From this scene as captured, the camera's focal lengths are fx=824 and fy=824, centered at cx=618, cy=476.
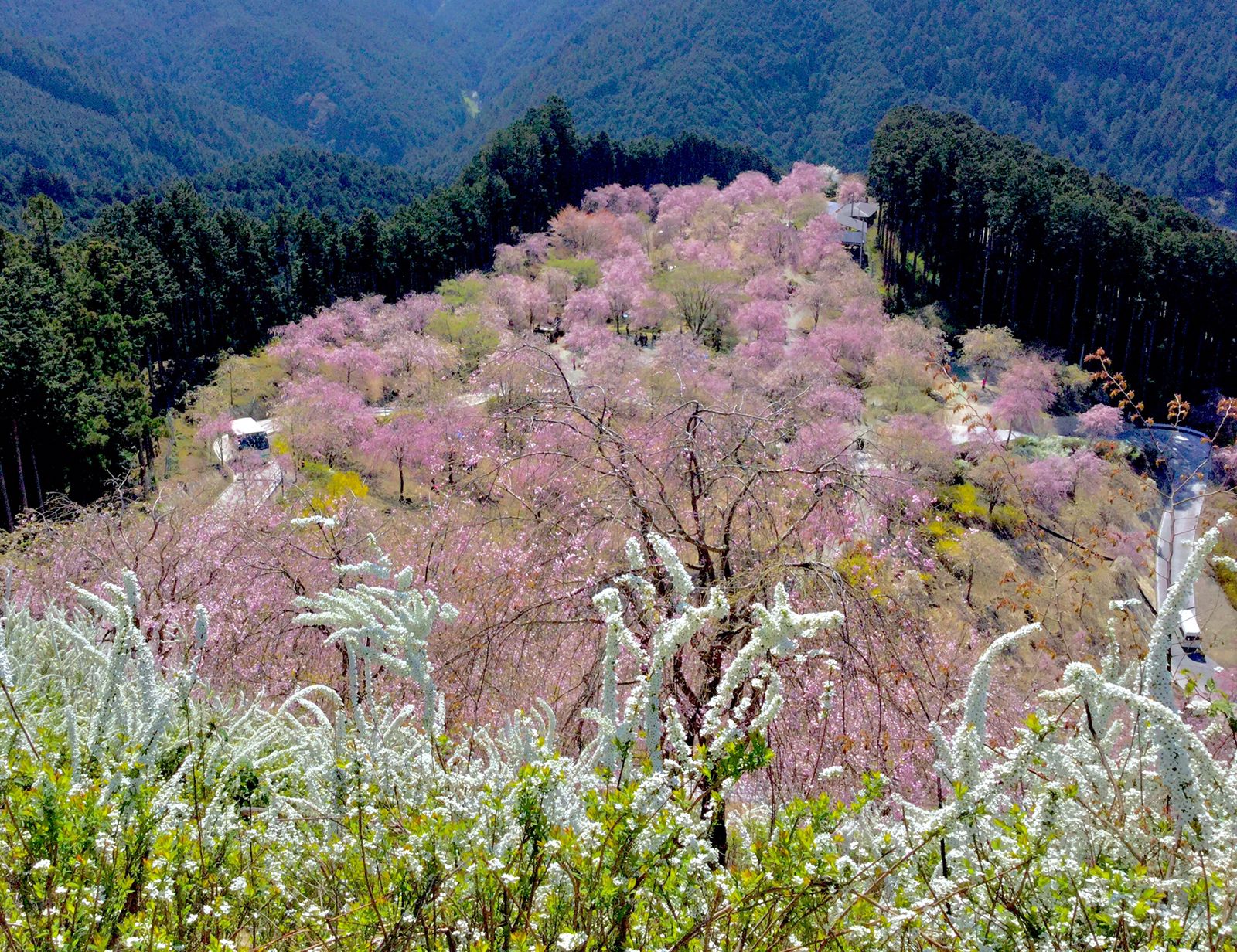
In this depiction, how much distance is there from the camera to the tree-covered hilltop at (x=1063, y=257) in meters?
32.7

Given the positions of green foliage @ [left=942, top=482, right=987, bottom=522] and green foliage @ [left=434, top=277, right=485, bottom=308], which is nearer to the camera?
green foliage @ [left=942, top=482, right=987, bottom=522]

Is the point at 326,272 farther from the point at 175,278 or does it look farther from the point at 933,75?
the point at 933,75

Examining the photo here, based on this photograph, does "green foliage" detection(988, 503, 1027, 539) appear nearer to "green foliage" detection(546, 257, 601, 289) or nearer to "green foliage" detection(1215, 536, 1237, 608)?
"green foliage" detection(1215, 536, 1237, 608)

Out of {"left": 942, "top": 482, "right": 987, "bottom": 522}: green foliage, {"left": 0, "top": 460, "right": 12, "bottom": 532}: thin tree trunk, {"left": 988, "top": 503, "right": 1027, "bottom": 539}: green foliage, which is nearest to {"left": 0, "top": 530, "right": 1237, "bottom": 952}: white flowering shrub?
{"left": 942, "top": 482, "right": 987, "bottom": 522}: green foliage

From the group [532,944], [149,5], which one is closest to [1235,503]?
[532,944]

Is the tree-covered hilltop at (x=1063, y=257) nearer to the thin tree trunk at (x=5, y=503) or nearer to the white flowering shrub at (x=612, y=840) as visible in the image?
the white flowering shrub at (x=612, y=840)

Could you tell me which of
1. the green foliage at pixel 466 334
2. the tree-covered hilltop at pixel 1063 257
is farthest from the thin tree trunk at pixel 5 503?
the tree-covered hilltop at pixel 1063 257

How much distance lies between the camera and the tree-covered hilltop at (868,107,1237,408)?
1288 inches

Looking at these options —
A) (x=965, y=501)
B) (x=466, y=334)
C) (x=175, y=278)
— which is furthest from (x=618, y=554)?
(x=175, y=278)

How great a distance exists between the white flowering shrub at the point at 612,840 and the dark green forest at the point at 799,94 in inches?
3120

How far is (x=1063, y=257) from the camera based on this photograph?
116 feet

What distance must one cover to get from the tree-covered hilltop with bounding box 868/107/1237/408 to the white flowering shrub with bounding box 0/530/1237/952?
120 ft

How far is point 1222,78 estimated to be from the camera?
98625 millimetres

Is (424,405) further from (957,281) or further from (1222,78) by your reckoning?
(1222,78)
